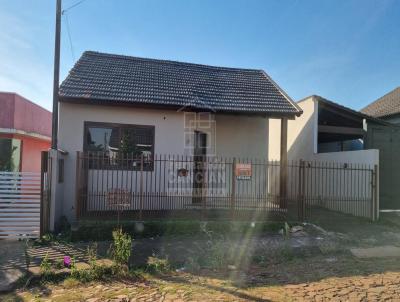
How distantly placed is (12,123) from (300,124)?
1132cm

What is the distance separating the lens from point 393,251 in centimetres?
737

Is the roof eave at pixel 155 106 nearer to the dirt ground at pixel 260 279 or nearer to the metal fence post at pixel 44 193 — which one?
the metal fence post at pixel 44 193

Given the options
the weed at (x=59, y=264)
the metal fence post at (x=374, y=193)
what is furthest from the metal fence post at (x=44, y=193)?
the metal fence post at (x=374, y=193)

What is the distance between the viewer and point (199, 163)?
10.2m

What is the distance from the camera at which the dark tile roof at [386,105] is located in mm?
16906

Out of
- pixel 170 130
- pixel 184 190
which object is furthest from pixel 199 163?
pixel 170 130

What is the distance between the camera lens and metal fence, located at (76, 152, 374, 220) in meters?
9.09

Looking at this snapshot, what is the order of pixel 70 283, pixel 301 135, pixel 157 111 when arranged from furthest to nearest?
pixel 301 135 → pixel 157 111 → pixel 70 283

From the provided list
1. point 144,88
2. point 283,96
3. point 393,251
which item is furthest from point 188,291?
point 283,96

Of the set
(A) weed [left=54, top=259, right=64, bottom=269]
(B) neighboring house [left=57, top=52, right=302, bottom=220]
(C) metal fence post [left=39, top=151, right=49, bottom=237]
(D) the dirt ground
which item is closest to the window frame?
(B) neighboring house [left=57, top=52, right=302, bottom=220]

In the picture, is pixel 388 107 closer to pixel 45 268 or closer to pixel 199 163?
pixel 199 163

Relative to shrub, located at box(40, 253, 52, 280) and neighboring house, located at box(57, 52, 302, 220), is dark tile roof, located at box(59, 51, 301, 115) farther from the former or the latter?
shrub, located at box(40, 253, 52, 280)

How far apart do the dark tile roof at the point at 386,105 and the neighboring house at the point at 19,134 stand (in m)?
16.6

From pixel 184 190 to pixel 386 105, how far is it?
13.9m
